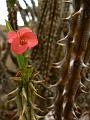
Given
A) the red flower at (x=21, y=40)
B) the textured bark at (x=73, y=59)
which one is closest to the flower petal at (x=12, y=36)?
the red flower at (x=21, y=40)

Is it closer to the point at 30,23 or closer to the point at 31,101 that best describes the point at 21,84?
the point at 31,101

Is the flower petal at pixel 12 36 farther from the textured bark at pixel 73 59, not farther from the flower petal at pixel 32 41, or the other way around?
the textured bark at pixel 73 59

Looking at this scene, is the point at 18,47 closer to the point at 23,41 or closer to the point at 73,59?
the point at 23,41

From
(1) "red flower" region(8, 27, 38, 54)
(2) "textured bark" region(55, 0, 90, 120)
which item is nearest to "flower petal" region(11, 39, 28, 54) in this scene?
(1) "red flower" region(8, 27, 38, 54)

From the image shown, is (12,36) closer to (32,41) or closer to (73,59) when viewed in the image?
(32,41)

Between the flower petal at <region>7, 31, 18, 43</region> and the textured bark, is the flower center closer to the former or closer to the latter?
the flower petal at <region>7, 31, 18, 43</region>

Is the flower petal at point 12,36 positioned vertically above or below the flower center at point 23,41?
above

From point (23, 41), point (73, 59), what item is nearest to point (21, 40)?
point (23, 41)

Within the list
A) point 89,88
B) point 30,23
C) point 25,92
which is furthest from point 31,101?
point 30,23
